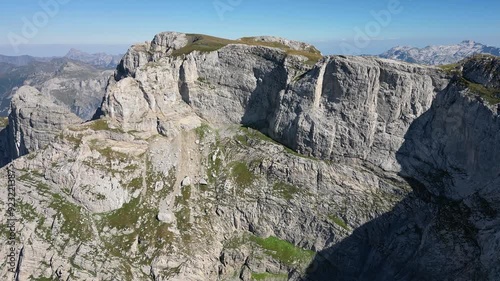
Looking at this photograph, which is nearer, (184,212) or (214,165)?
(184,212)

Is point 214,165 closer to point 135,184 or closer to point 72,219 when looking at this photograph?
point 135,184

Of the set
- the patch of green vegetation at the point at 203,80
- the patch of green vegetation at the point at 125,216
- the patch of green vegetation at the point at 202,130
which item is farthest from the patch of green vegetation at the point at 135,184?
the patch of green vegetation at the point at 203,80

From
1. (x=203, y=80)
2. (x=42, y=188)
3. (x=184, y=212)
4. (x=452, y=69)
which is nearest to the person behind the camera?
(x=452, y=69)

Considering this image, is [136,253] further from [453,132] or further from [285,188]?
[453,132]

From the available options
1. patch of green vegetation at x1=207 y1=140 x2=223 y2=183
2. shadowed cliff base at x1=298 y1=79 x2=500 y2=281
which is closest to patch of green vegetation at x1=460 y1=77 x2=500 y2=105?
shadowed cliff base at x1=298 y1=79 x2=500 y2=281

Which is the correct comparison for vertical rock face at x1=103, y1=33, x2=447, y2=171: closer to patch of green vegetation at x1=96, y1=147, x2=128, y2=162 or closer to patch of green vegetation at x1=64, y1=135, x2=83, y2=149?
patch of green vegetation at x1=64, y1=135, x2=83, y2=149

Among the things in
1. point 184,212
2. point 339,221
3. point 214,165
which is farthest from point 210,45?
point 339,221

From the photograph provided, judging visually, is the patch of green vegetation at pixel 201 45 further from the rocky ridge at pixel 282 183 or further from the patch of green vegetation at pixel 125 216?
the patch of green vegetation at pixel 125 216
